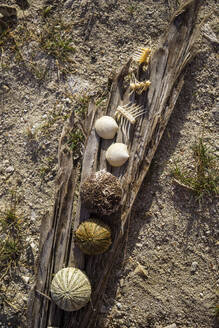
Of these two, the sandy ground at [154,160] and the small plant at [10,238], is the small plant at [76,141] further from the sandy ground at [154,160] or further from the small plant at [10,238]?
the small plant at [10,238]

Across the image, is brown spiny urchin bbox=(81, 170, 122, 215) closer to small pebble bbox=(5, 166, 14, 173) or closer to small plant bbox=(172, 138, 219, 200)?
small plant bbox=(172, 138, 219, 200)

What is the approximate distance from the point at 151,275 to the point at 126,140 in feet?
6.99

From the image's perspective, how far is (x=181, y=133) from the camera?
5.26 metres

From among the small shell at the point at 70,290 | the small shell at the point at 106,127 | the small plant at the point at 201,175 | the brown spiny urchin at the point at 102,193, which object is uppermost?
the small shell at the point at 106,127

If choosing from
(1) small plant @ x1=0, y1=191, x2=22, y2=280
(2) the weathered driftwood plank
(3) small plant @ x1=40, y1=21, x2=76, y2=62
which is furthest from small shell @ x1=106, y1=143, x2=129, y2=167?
(3) small plant @ x1=40, y1=21, x2=76, y2=62

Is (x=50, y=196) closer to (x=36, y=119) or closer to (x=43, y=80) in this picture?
(x=36, y=119)

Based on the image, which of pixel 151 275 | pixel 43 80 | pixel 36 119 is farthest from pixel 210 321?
pixel 43 80

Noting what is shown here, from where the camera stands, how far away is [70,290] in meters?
4.20

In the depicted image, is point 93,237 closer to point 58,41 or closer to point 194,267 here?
point 194,267

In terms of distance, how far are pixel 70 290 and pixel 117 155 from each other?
1.94 m

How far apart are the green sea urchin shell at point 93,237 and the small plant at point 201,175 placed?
59.7 inches

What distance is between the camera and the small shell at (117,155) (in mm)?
4648

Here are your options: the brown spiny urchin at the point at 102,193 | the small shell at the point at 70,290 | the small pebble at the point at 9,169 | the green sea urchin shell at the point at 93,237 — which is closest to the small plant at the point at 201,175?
the brown spiny urchin at the point at 102,193

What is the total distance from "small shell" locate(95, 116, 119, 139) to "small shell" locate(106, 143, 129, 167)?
187mm
